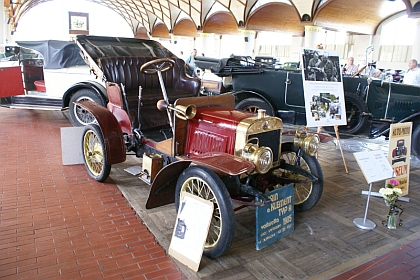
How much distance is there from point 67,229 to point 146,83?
2.54 metres

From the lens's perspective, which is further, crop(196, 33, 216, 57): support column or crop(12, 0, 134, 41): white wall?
crop(12, 0, 134, 41): white wall

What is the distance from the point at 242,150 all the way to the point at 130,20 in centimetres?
3595

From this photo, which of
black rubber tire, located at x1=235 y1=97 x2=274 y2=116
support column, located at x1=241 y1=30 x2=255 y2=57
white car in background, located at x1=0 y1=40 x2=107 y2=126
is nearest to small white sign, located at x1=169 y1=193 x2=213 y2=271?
black rubber tire, located at x1=235 y1=97 x2=274 y2=116

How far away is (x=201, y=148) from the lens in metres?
3.07

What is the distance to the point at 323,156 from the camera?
547 cm

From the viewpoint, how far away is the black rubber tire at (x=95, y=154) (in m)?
3.85

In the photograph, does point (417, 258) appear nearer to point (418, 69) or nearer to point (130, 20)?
point (418, 69)

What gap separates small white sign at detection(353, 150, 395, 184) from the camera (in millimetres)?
3160

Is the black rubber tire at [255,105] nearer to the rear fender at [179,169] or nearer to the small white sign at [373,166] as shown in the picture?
the small white sign at [373,166]

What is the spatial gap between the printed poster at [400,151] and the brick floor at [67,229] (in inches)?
105

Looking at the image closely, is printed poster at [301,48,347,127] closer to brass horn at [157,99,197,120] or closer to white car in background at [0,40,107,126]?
brass horn at [157,99,197,120]

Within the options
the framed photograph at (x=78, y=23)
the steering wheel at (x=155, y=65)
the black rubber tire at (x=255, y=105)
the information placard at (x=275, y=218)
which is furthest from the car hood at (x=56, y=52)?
the framed photograph at (x=78, y=23)

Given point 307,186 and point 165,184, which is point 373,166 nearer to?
point 307,186

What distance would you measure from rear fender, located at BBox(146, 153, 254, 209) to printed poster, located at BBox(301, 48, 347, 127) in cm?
202
